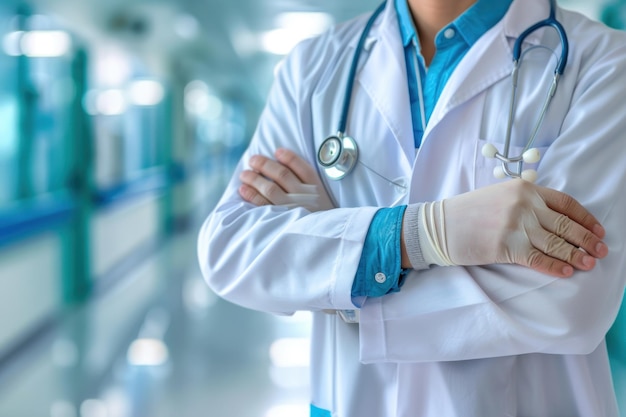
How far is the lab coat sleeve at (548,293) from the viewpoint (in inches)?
35.5

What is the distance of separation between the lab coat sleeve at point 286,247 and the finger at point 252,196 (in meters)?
0.01

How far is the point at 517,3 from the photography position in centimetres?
114

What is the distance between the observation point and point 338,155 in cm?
110

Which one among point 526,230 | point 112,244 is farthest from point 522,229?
point 112,244

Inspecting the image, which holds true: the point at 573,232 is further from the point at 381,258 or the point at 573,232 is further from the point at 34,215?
the point at 34,215

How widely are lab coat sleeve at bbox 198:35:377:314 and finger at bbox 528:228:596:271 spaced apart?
10.6 inches

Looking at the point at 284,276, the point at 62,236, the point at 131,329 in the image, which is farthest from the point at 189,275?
the point at 284,276

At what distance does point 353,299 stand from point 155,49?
790cm

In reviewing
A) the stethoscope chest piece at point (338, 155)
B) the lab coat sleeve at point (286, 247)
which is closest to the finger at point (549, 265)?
the lab coat sleeve at point (286, 247)

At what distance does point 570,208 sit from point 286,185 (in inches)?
20.4

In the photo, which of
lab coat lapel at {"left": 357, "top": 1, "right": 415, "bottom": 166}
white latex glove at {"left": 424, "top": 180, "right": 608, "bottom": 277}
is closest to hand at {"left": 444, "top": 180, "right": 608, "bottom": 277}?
white latex glove at {"left": 424, "top": 180, "right": 608, "bottom": 277}

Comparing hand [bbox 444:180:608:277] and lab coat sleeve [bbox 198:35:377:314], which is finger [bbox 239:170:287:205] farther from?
hand [bbox 444:180:608:277]

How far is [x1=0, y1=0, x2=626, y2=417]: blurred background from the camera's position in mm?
3176

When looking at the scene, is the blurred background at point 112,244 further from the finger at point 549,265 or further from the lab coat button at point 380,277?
the finger at point 549,265
